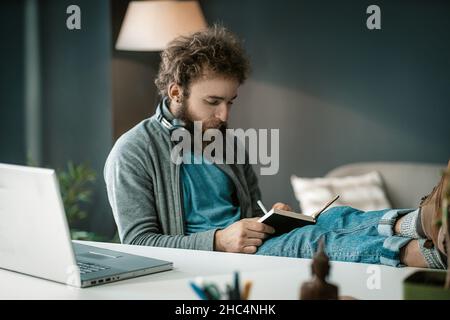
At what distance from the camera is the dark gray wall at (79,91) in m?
4.12

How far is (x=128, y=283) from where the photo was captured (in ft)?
4.56

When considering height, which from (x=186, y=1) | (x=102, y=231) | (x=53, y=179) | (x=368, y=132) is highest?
(x=186, y=1)

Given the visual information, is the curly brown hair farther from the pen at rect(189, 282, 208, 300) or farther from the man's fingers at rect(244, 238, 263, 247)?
the pen at rect(189, 282, 208, 300)

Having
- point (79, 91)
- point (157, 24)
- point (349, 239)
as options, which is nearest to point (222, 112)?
point (349, 239)

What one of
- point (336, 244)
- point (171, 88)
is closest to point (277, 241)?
point (336, 244)

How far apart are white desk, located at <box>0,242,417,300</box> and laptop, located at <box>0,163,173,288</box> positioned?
19 millimetres

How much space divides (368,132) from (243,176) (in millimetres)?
1718

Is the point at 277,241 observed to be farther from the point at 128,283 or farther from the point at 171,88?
the point at 171,88

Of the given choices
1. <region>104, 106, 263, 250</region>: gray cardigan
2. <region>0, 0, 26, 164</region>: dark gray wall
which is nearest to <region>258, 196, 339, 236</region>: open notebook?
<region>104, 106, 263, 250</region>: gray cardigan

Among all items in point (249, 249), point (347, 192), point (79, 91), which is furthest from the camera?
point (79, 91)

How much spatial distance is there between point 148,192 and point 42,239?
89 cm

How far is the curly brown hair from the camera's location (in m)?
2.42

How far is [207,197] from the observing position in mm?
2311

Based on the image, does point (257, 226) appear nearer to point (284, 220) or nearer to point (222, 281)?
point (284, 220)
